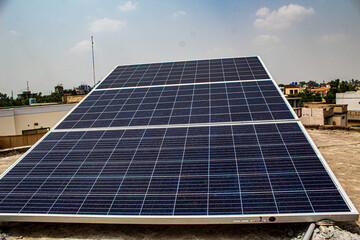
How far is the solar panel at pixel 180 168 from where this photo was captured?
7125 millimetres

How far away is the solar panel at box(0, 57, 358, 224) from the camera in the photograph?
7125 mm

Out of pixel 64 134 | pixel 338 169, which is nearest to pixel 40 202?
pixel 64 134

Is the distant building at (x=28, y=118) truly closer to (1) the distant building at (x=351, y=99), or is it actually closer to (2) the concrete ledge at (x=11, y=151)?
(2) the concrete ledge at (x=11, y=151)

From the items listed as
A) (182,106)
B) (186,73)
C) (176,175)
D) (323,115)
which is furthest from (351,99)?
(176,175)

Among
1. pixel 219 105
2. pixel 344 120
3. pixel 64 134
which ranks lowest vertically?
pixel 344 120

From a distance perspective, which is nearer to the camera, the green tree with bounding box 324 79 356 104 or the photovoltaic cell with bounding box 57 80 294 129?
the photovoltaic cell with bounding box 57 80 294 129

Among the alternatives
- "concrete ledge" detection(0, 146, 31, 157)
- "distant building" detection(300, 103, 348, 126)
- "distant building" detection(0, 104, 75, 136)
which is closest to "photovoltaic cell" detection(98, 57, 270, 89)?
"concrete ledge" detection(0, 146, 31, 157)

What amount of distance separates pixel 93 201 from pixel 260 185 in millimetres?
4911

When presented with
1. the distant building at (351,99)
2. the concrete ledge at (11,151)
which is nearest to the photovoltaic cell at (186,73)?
the concrete ledge at (11,151)

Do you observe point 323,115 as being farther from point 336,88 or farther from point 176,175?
point 336,88

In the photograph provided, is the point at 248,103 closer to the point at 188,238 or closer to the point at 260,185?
the point at 260,185

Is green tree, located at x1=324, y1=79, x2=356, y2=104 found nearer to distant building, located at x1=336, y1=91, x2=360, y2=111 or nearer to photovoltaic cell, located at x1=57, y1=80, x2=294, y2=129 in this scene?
distant building, located at x1=336, y1=91, x2=360, y2=111

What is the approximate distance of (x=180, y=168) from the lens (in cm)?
857

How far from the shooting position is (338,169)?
1312 centimetres
